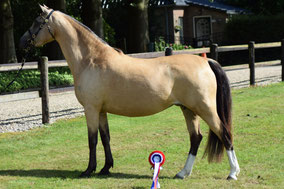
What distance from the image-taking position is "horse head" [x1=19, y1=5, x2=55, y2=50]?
19.5 ft

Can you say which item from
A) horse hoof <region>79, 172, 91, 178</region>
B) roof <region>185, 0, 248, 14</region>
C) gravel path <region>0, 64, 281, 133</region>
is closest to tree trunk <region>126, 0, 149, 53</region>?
gravel path <region>0, 64, 281, 133</region>

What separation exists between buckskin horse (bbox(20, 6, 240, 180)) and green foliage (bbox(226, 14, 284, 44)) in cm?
2333

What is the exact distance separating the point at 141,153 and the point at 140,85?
184 cm

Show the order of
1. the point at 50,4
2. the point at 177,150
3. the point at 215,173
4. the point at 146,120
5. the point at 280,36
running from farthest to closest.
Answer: the point at 280,36 → the point at 50,4 → the point at 146,120 → the point at 177,150 → the point at 215,173

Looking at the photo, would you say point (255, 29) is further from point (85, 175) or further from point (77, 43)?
point (85, 175)

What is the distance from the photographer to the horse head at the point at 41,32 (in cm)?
594

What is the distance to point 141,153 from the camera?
711 centimetres

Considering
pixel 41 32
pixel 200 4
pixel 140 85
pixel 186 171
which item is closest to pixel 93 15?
pixel 41 32

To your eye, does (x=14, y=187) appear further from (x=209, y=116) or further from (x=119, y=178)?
(x=209, y=116)

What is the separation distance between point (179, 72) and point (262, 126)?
3.77m

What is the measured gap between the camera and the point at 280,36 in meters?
27.4

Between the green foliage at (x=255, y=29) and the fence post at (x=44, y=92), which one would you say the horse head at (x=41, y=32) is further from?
the green foliage at (x=255, y=29)

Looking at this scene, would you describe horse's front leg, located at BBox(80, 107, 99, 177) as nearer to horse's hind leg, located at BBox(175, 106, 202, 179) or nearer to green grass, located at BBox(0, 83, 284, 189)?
green grass, located at BBox(0, 83, 284, 189)

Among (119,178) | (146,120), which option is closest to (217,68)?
(119,178)
